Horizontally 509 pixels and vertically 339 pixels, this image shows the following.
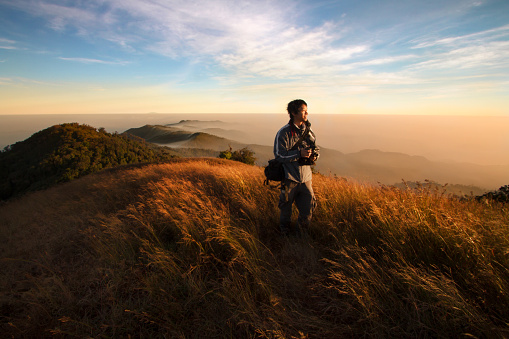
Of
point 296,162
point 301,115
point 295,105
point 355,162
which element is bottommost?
point 355,162

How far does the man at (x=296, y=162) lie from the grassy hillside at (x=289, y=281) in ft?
1.18

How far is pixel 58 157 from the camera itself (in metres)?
23.7

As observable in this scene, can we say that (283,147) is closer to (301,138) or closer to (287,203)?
(301,138)

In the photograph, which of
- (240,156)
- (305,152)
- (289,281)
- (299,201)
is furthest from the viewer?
(240,156)

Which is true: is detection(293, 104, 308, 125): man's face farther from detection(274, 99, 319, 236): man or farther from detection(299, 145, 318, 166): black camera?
detection(299, 145, 318, 166): black camera

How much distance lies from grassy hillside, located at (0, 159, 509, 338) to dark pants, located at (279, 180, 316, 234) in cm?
25

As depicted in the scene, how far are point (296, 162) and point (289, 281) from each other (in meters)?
1.72

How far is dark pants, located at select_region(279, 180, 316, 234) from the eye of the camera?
353 cm

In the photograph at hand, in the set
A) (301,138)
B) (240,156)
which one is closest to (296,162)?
(301,138)

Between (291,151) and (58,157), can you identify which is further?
(58,157)

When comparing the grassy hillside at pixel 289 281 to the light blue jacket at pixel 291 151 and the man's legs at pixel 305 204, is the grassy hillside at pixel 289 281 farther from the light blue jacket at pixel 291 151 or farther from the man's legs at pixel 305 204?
the light blue jacket at pixel 291 151

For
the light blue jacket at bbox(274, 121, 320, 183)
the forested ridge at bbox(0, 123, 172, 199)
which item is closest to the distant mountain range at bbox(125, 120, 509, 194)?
the forested ridge at bbox(0, 123, 172, 199)

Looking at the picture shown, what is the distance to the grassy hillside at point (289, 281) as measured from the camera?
74.1 inches

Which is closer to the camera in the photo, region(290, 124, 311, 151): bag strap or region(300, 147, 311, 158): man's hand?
region(300, 147, 311, 158): man's hand
